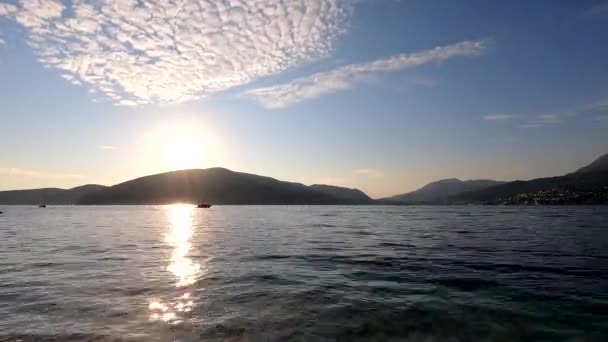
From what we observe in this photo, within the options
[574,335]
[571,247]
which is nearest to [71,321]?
[574,335]

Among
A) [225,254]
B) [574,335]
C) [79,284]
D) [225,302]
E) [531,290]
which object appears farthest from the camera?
[225,254]

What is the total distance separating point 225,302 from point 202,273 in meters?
7.78

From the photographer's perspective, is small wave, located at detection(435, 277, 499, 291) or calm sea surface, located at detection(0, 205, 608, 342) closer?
calm sea surface, located at detection(0, 205, 608, 342)

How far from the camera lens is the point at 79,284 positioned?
790 inches

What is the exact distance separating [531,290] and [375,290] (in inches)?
321

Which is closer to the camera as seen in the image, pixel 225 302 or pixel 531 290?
pixel 225 302

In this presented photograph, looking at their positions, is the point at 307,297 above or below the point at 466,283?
above

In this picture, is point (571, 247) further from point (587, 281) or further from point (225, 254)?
point (225, 254)

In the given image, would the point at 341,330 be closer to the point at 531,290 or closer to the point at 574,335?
the point at 574,335

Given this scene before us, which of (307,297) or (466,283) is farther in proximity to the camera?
(466,283)

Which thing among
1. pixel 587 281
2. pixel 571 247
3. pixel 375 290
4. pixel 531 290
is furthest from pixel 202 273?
pixel 571 247

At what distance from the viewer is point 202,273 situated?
23453mm

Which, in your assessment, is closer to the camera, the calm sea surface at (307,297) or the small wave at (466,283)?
the calm sea surface at (307,297)

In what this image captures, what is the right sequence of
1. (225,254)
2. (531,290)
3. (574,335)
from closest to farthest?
(574,335) < (531,290) < (225,254)
